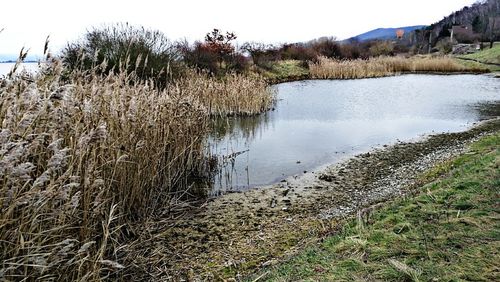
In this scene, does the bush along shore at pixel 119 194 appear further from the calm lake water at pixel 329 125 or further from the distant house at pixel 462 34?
the distant house at pixel 462 34

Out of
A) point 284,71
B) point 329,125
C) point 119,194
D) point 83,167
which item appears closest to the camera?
point 83,167

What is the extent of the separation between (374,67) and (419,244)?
80.6 ft

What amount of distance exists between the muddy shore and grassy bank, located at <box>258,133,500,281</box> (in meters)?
0.52

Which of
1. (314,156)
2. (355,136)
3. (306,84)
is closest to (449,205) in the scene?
(314,156)

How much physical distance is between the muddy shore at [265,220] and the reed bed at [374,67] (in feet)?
57.8

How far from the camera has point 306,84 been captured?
2161 cm

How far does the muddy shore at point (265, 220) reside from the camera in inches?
143

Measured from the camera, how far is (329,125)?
11000 millimetres

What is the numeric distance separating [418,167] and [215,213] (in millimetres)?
3807

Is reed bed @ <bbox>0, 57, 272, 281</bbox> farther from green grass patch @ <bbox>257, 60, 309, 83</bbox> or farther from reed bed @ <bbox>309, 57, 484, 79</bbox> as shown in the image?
reed bed @ <bbox>309, 57, 484, 79</bbox>

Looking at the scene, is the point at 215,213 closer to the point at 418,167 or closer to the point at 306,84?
the point at 418,167

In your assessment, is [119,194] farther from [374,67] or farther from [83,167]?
[374,67]

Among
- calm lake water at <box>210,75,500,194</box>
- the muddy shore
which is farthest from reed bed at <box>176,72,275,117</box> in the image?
the muddy shore

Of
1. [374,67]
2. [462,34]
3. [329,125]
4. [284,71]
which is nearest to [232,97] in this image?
[329,125]
